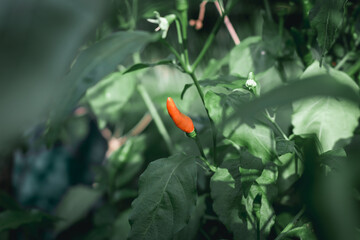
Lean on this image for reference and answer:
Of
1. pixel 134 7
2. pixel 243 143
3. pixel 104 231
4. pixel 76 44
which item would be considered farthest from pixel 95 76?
pixel 104 231

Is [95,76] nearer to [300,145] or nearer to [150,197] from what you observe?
[150,197]

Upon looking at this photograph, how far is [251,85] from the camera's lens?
2.04 ft

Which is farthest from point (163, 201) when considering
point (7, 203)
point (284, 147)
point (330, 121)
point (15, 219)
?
point (7, 203)

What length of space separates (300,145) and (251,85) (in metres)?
0.17

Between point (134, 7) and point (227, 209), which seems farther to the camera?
point (134, 7)

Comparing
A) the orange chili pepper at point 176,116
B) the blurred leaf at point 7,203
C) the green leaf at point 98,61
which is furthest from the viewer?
the blurred leaf at point 7,203

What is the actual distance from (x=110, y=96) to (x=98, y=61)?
0.52 metres

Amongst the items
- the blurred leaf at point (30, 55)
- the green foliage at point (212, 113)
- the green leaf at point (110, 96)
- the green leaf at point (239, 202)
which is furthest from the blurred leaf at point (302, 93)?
the green leaf at point (110, 96)

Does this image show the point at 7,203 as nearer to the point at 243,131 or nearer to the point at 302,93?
the point at 243,131

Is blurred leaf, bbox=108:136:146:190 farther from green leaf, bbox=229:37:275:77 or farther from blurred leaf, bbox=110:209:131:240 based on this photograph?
green leaf, bbox=229:37:275:77

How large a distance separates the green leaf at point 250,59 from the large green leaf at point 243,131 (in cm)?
27

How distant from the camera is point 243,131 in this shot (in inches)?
21.6

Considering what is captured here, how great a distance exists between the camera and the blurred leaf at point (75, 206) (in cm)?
135

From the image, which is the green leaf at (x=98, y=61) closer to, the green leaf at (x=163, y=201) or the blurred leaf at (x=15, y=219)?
the green leaf at (x=163, y=201)
